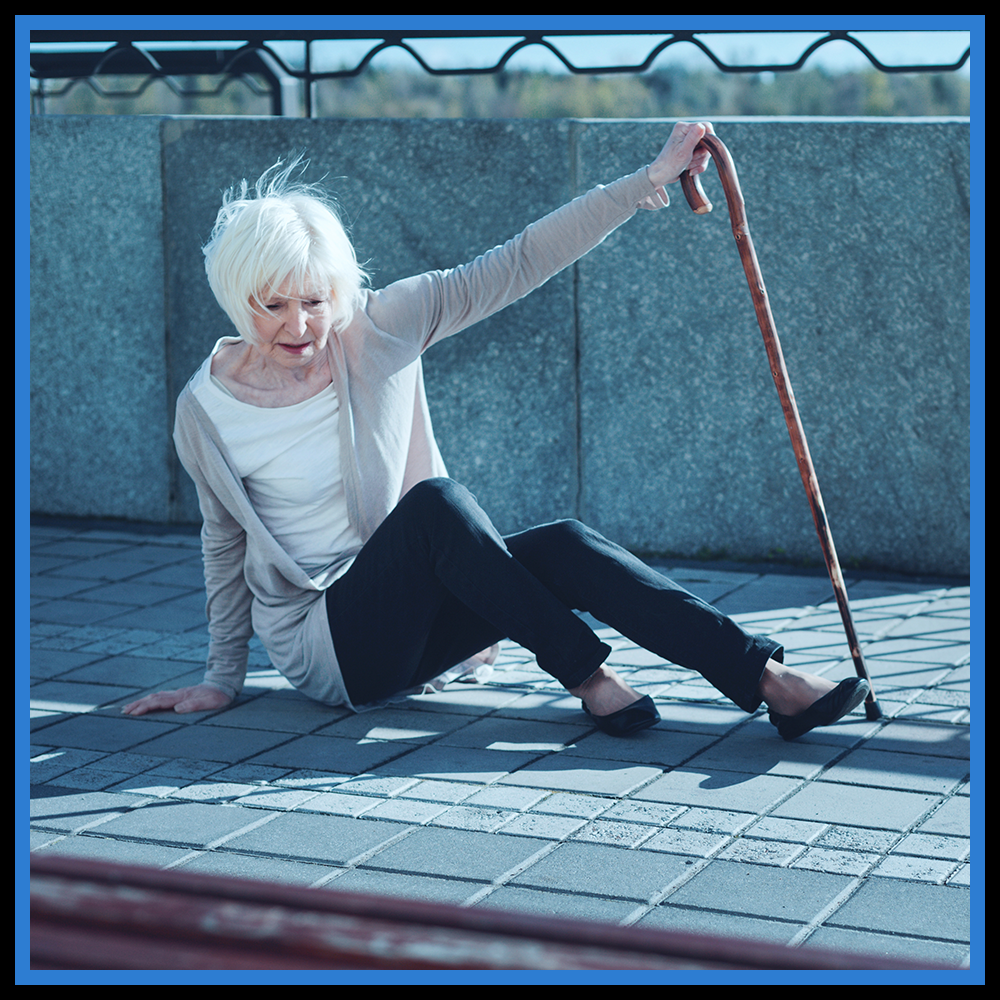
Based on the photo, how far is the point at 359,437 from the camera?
135 inches

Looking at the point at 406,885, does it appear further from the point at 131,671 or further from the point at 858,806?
the point at 131,671

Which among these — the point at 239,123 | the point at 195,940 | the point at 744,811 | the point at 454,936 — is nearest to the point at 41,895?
the point at 195,940

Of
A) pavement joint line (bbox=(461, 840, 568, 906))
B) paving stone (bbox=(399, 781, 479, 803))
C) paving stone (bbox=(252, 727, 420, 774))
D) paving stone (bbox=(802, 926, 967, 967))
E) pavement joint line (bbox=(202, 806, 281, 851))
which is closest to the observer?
paving stone (bbox=(802, 926, 967, 967))

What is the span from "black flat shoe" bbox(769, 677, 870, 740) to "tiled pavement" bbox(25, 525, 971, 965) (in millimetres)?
83

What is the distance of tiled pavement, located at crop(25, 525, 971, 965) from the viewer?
2.54m

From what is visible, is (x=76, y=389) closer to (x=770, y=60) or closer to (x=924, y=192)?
(x=770, y=60)

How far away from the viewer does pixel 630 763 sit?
128 inches

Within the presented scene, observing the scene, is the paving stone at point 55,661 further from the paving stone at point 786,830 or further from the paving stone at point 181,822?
the paving stone at point 786,830

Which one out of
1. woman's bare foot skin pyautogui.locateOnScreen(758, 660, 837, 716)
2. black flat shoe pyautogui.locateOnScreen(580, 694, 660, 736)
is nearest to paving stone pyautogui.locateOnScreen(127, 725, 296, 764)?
black flat shoe pyautogui.locateOnScreen(580, 694, 660, 736)

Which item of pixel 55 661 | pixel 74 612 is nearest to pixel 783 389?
pixel 55 661

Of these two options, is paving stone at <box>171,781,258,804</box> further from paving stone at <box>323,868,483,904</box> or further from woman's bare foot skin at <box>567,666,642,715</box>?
woman's bare foot skin at <box>567,666,642,715</box>

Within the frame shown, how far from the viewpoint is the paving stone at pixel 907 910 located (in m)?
2.36

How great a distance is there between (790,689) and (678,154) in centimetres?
128

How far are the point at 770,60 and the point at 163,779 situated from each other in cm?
380
